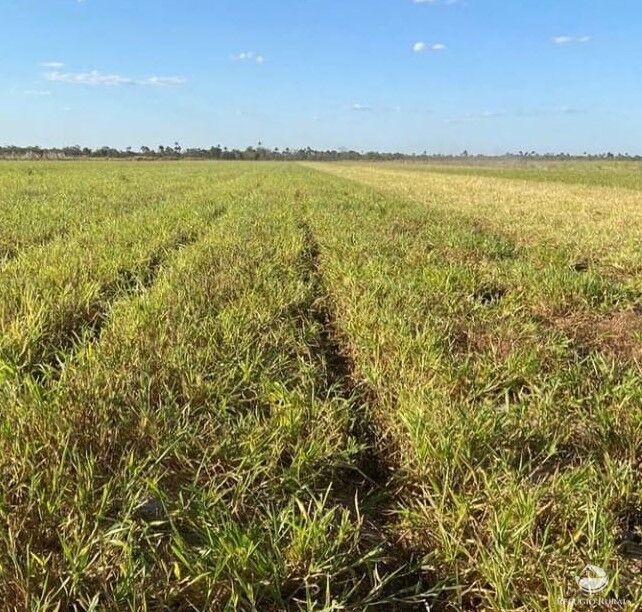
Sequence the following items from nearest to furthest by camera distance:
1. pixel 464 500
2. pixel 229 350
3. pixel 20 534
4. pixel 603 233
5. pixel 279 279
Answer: pixel 20 534 < pixel 464 500 < pixel 229 350 < pixel 279 279 < pixel 603 233

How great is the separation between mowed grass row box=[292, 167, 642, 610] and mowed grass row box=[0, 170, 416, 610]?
9.6 inches

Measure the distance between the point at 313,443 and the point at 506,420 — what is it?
0.87 m

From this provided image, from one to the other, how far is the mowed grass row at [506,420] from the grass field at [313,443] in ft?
0.04

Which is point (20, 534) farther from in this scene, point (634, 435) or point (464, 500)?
point (634, 435)

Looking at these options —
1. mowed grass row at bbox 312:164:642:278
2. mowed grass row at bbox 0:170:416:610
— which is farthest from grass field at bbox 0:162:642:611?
mowed grass row at bbox 312:164:642:278

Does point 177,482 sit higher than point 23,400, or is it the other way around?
point 23,400

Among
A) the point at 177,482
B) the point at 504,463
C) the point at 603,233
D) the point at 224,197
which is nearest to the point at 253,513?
the point at 177,482

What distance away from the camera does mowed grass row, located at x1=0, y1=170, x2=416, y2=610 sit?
154 cm

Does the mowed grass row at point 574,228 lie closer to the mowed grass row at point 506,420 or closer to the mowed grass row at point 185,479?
the mowed grass row at point 506,420

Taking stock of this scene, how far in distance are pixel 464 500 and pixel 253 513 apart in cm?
74

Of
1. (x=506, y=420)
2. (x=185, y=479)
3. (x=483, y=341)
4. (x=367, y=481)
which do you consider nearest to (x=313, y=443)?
(x=367, y=481)

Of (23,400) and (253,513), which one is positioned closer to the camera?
(253,513)

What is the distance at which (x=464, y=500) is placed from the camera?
1.88 m

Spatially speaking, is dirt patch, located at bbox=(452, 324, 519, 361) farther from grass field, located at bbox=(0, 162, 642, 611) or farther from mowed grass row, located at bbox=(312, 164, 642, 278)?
mowed grass row, located at bbox=(312, 164, 642, 278)
